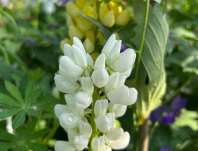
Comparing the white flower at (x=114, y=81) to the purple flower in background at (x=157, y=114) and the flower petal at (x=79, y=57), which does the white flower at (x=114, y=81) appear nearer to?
the flower petal at (x=79, y=57)

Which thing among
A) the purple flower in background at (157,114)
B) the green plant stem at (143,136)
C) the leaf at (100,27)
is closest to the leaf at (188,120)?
the purple flower in background at (157,114)

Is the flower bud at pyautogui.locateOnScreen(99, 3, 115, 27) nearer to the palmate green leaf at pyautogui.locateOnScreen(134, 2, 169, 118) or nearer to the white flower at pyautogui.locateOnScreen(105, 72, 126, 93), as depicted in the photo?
the palmate green leaf at pyautogui.locateOnScreen(134, 2, 169, 118)

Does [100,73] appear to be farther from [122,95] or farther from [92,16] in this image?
[92,16]

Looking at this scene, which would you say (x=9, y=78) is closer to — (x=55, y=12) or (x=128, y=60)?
(x=128, y=60)

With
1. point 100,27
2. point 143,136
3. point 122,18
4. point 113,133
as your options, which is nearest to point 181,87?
point 143,136

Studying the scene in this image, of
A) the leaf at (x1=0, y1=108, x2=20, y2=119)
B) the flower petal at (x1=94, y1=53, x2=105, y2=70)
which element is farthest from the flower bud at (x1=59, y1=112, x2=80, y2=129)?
the leaf at (x1=0, y1=108, x2=20, y2=119)
